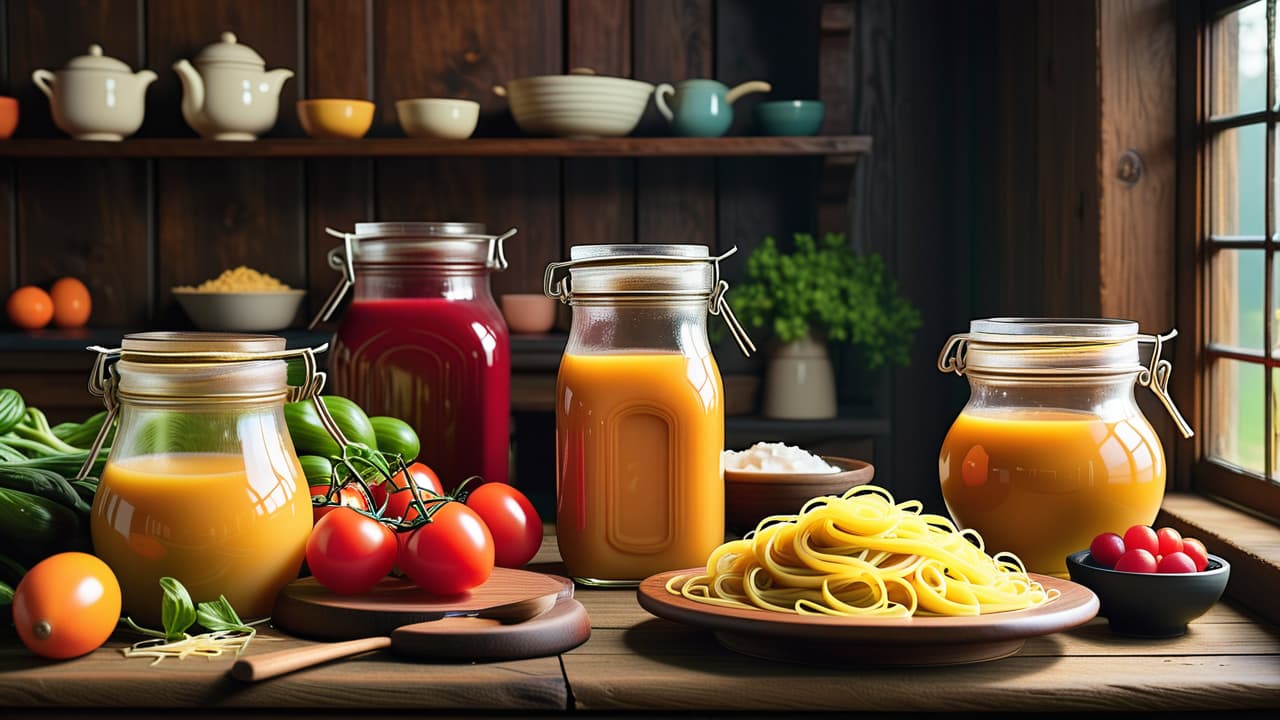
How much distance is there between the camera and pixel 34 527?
3.08 ft

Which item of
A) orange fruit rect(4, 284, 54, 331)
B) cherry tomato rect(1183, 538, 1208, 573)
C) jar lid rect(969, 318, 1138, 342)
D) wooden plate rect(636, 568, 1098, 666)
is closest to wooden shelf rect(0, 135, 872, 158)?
orange fruit rect(4, 284, 54, 331)

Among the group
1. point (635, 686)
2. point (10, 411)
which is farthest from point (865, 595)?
point (10, 411)

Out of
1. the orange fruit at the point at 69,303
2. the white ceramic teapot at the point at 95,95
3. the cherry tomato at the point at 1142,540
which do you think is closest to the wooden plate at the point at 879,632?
the cherry tomato at the point at 1142,540

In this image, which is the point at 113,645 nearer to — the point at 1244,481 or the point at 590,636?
the point at 590,636

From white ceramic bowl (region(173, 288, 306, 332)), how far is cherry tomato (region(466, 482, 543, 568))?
1966 mm

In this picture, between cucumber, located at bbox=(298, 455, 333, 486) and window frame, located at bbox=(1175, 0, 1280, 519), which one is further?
window frame, located at bbox=(1175, 0, 1280, 519)

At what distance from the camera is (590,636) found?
0.91m

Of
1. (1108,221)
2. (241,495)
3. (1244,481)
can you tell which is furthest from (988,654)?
(1108,221)

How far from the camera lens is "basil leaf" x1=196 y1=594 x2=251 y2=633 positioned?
88 cm

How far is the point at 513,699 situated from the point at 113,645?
295 millimetres

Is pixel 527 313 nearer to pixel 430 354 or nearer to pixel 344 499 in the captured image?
pixel 430 354

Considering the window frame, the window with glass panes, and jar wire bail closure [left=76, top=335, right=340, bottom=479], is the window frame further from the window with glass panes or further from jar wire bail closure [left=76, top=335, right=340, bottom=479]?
jar wire bail closure [left=76, top=335, right=340, bottom=479]

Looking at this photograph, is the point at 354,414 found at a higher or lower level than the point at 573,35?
lower

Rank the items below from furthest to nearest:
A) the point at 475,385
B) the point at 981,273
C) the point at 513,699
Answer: the point at 981,273
the point at 475,385
the point at 513,699
